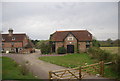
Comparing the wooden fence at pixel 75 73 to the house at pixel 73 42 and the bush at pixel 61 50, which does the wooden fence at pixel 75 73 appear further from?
the house at pixel 73 42

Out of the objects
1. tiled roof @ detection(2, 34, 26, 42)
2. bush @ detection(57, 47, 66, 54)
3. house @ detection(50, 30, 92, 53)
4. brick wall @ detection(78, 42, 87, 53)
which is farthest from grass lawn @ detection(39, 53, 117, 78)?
tiled roof @ detection(2, 34, 26, 42)

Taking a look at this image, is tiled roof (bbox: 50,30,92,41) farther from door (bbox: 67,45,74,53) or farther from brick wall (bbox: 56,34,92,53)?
door (bbox: 67,45,74,53)

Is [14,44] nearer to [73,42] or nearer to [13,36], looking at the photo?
[13,36]

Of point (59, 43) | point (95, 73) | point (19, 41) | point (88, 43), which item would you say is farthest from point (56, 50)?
point (95, 73)

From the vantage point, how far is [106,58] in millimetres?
14180

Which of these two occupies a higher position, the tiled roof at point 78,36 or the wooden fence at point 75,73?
the tiled roof at point 78,36

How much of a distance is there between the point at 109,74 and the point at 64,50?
18838 millimetres

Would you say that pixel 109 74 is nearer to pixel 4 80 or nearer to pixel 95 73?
pixel 95 73

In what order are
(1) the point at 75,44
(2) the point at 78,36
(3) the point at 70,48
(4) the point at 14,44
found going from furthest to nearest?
(4) the point at 14,44
(2) the point at 78,36
(3) the point at 70,48
(1) the point at 75,44

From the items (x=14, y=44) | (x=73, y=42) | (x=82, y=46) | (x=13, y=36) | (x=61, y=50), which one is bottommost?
(x=61, y=50)

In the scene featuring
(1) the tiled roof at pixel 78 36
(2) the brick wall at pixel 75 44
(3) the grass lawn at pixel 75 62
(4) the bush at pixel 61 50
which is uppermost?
(1) the tiled roof at pixel 78 36

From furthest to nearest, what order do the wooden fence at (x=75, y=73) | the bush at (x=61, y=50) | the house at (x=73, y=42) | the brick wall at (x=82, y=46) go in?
1. the brick wall at (x=82, y=46)
2. the house at (x=73, y=42)
3. the bush at (x=61, y=50)
4. the wooden fence at (x=75, y=73)

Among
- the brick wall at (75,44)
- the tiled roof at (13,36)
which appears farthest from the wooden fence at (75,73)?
the tiled roof at (13,36)

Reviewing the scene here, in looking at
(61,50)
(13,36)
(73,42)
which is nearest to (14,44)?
(13,36)
